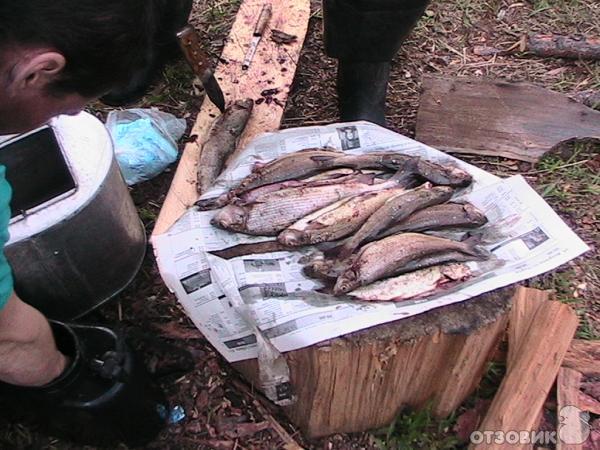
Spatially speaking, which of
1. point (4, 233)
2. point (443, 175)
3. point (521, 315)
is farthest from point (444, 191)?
point (4, 233)

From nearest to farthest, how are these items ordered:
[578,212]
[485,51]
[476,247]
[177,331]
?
[476,247] → [177,331] → [578,212] → [485,51]

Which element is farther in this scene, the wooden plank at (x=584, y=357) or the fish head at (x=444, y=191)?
the wooden plank at (x=584, y=357)

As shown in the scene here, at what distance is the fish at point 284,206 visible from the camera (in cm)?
215

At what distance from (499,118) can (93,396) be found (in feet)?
7.59

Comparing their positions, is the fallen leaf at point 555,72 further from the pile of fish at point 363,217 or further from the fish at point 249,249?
the fish at point 249,249

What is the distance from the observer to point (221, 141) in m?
2.73

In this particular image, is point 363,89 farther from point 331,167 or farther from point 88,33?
point 88,33

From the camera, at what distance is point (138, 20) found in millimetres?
1323

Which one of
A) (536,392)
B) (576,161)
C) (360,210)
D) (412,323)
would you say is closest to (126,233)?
(360,210)

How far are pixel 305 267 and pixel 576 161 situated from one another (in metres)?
1.79

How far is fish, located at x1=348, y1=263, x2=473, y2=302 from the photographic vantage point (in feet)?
6.35

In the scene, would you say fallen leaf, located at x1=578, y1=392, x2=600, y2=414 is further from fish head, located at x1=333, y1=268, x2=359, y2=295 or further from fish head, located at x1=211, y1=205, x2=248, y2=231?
fish head, located at x1=211, y1=205, x2=248, y2=231

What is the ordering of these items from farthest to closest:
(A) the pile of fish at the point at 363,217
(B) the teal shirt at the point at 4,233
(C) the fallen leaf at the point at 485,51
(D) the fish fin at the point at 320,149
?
(C) the fallen leaf at the point at 485,51, (D) the fish fin at the point at 320,149, (A) the pile of fish at the point at 363,217, (B) the teal shirt at the point at 4,233

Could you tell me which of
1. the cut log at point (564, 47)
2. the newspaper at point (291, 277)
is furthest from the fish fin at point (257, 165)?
the cut log at point (564, 47)
